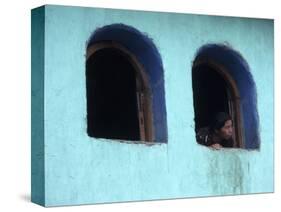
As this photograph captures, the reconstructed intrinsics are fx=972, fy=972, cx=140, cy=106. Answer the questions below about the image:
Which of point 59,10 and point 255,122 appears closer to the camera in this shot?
point 59,10

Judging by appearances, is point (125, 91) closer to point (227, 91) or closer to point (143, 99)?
point (143, 99)

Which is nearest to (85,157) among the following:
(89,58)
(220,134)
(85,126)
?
(85,126)

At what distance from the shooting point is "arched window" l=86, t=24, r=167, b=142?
409 inches

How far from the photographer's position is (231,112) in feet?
37.2

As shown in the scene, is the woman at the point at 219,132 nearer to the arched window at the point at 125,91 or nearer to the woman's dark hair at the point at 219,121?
the woman's dark hair at the point at 219,121

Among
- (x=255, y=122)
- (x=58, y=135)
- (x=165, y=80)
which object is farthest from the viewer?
(x=255, y=122)

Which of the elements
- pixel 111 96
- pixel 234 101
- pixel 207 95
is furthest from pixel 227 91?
pixel 111 96

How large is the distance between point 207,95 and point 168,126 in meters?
1.34

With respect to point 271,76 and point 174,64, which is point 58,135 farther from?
point 271,76

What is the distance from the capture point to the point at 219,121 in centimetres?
1125

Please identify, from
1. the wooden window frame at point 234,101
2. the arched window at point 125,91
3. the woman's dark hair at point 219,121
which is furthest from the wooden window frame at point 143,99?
the woman's dark hair at point 219,121

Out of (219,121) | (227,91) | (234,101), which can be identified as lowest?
(219,121)

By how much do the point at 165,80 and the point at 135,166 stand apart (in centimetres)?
99

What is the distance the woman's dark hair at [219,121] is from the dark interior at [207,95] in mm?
97
